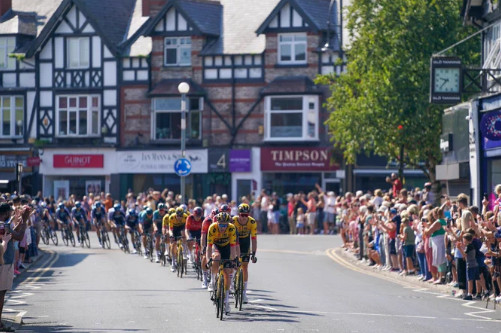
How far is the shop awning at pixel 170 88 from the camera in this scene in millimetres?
51750

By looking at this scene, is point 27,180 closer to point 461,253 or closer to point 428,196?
point 428,196

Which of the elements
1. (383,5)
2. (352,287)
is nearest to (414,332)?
(352,287)

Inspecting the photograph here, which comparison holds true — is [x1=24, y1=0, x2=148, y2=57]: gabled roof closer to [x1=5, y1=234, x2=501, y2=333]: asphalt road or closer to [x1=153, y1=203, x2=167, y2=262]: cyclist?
[x1=153, y1=203, x2=167, y2=262]: cyclist

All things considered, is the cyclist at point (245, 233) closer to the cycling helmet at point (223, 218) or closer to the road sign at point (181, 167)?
the cycling helmet at point (223, 218)

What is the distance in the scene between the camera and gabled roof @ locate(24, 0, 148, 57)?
53.0 metres

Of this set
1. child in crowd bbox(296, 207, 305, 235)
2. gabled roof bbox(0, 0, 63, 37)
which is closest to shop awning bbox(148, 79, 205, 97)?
gabled roof bbox(0, 0, 63, 37)

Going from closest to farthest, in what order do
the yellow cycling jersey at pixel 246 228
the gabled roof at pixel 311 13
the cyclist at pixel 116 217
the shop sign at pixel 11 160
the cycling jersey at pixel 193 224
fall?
1. the yellow cycling jersey at pixel 246 228
2. the cycling jersey at pixel 193 224
3. the cyclist at pixel 116 217
4. the gabled roof at pixel 311 13
5. the shop sign at pixel 11 160

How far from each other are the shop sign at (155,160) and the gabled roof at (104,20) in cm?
487

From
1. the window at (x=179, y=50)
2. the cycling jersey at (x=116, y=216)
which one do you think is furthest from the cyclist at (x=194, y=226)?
the window at (x=179, y=50)

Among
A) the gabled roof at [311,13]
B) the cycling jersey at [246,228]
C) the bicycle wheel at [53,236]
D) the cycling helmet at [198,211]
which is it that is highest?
the gabled roof at [311,13]

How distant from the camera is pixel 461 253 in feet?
69.6

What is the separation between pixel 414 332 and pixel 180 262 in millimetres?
11504

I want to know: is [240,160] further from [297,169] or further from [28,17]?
[28,17]

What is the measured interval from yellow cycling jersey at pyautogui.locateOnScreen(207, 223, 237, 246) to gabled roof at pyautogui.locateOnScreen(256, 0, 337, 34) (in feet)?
105
